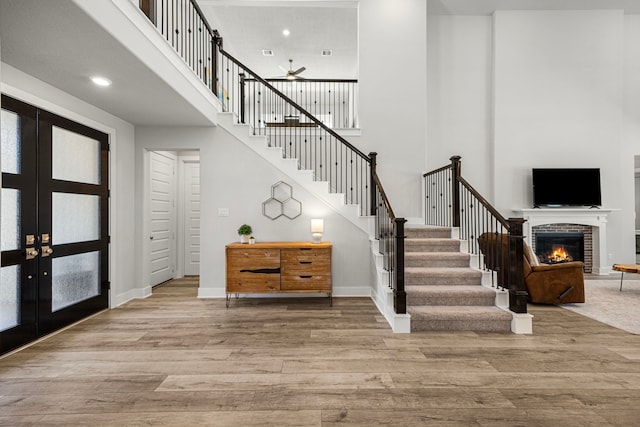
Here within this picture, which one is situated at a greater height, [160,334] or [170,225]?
[170,225]

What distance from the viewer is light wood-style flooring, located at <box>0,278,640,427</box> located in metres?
2.13

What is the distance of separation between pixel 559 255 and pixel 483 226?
281 cm

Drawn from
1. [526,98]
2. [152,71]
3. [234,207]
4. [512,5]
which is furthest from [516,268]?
[512,5]

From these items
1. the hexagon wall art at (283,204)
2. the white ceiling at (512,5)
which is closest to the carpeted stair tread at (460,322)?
the hexagon wall art at (283,204)

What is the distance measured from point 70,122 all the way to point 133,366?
3.00 metres

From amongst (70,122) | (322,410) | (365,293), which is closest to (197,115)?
(70,122)

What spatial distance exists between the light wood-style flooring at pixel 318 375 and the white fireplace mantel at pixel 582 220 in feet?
10.7

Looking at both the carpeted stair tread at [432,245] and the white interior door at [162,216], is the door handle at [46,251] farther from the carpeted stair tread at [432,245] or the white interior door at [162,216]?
the carpeted stair tread at [432,245]

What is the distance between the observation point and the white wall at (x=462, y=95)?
6930 mm

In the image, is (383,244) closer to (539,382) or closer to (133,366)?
(539,382)

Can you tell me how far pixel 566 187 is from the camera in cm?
684

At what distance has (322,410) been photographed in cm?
218

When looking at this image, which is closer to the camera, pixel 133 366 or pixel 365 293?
pixel 133 366

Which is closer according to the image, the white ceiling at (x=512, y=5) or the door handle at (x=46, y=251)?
the door handle at (x=46, y=251)
